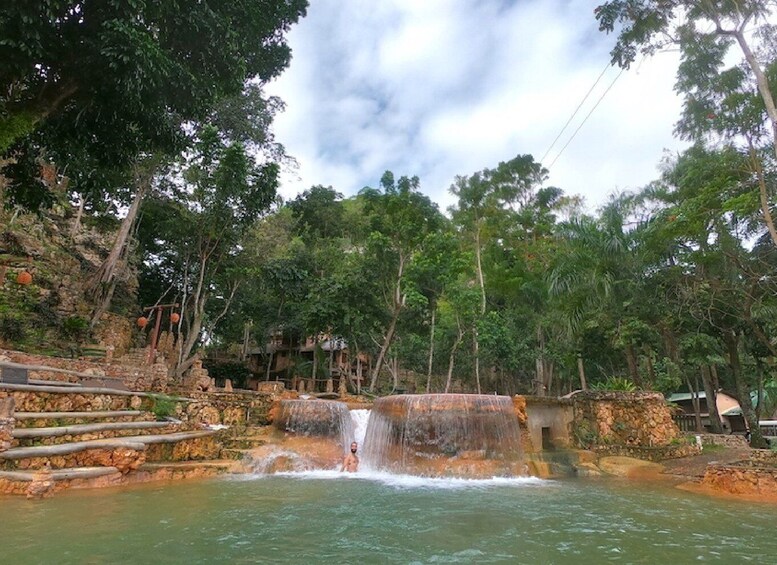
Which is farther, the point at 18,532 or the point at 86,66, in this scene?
the point at 86,66

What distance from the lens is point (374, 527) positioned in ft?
19.3

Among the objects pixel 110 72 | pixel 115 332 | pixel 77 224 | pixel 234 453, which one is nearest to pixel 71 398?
pixel 234 453

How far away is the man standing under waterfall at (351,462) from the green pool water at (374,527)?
2777mm

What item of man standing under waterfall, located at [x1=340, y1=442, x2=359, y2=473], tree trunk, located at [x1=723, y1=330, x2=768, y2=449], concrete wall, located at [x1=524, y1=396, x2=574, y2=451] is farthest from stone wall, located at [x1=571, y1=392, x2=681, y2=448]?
man standing under waterfall, located at [x1=340, y1=442, x2=359, y2=473]

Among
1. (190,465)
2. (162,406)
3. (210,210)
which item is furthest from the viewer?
(210,210)

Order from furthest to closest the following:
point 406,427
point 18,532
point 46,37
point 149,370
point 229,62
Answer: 1. point 149,370
2. point 406,427
3. point 229,62
4. point 46,37
5. point 18,532

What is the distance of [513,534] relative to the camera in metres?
5.64

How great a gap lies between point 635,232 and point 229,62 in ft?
45.2

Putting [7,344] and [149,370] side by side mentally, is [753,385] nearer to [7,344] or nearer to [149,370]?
[149,370]

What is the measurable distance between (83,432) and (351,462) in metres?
5.86

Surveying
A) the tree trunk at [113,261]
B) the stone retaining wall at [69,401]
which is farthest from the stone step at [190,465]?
the tree trunk at [113,261]

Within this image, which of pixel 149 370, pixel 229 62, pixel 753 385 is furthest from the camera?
pixel 753 385

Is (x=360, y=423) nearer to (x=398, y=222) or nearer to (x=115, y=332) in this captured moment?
(x=398, y=222)

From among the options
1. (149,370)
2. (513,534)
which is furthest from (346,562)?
(149,370)
